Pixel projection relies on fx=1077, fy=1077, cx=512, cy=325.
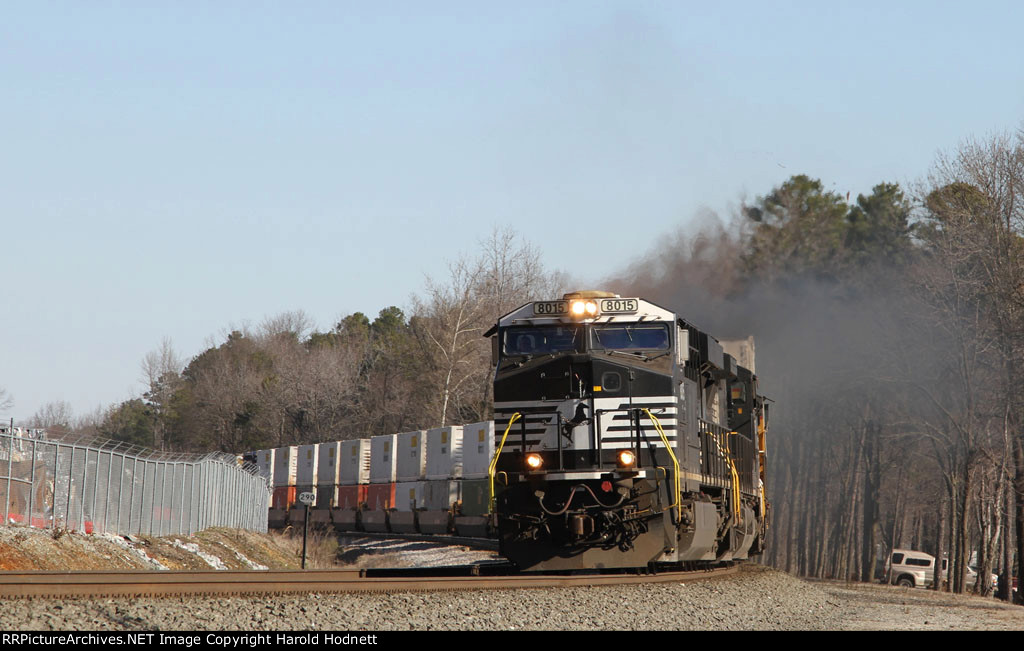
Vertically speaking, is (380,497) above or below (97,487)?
below

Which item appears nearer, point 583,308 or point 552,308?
point 583,308

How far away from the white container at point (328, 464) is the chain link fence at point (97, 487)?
14064 mm

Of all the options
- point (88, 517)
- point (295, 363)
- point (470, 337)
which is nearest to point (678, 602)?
point (88, 517)

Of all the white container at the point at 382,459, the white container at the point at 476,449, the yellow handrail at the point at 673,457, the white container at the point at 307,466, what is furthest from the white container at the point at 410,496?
the yellow handrail at the point at 673,457

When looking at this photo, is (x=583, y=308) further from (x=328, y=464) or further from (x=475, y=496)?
(x=328, y=464)

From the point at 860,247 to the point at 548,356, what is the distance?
150ft

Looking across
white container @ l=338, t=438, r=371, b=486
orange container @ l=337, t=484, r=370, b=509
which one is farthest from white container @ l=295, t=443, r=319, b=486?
white container @ l=338, t=438, r=371, b=486

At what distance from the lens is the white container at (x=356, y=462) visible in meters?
43.4

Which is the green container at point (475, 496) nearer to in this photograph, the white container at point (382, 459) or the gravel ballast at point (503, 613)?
the white container at point (382, 459)

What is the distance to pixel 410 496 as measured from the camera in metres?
39.4

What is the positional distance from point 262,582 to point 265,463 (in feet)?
144

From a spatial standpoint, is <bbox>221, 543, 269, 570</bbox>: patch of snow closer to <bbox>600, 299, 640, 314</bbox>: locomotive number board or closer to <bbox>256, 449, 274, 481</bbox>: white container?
<bbox>600, 299, 640, 314</bbox>: locomotive number board

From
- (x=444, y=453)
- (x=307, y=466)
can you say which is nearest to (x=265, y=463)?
(x=307, y=466)

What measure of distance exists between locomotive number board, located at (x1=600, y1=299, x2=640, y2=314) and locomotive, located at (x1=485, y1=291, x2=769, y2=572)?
16mm
